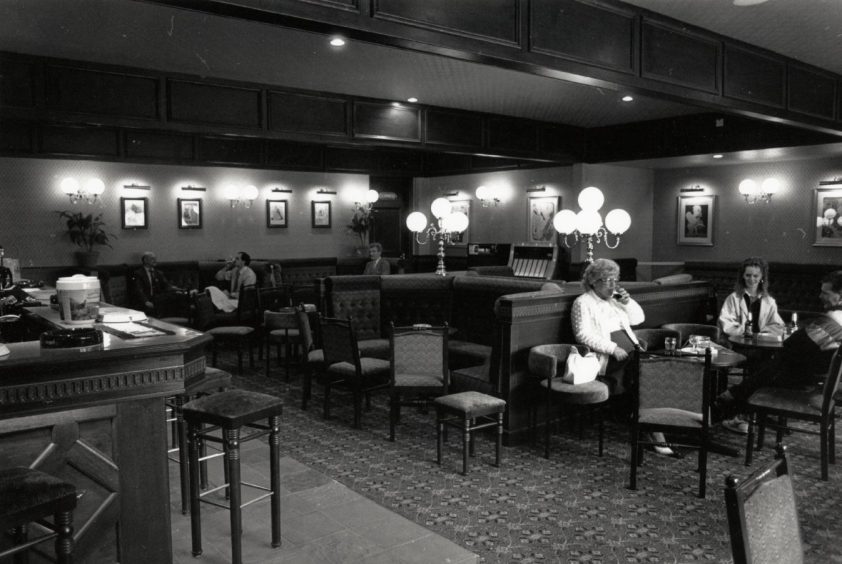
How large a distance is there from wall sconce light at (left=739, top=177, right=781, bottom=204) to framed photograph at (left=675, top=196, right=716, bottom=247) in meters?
0.75

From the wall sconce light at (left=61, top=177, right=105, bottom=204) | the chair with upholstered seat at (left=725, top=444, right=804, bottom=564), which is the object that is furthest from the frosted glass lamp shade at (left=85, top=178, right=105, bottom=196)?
the chair with upholstered seat at (left=725, top=444, right=804, bottom=564)

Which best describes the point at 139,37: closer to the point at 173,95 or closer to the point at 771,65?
the point at 173,95

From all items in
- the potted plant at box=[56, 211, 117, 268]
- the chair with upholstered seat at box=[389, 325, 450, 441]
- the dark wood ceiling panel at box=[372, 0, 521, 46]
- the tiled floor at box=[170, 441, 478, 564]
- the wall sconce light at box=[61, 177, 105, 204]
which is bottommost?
the tiled floor at box=[170, 441, 478, 564]

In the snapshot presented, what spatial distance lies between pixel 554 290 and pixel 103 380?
417 cm

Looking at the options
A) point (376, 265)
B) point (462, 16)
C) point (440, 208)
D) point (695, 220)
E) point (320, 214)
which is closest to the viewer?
point (462, 16)

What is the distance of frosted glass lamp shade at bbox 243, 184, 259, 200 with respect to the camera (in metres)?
12.7

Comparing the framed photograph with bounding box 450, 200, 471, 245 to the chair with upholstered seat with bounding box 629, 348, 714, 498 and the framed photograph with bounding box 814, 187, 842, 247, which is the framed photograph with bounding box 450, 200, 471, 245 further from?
the chair with upholstered seat with bounding box 629, 348, 714, 498

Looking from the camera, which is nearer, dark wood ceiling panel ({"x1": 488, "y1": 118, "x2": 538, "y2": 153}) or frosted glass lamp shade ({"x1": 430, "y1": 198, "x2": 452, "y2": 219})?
frosted glass lamp shade ({"x1": 430, "y1": 198, "x2": 452, "y2": 219})

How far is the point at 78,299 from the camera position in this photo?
10.8 feet

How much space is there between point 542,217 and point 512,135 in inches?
129

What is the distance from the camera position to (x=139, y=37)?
Answer: 18.7ft

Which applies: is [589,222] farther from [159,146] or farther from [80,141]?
[80,141]

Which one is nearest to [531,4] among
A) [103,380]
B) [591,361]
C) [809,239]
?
[591,361]

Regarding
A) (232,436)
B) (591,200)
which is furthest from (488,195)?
(232,436)
